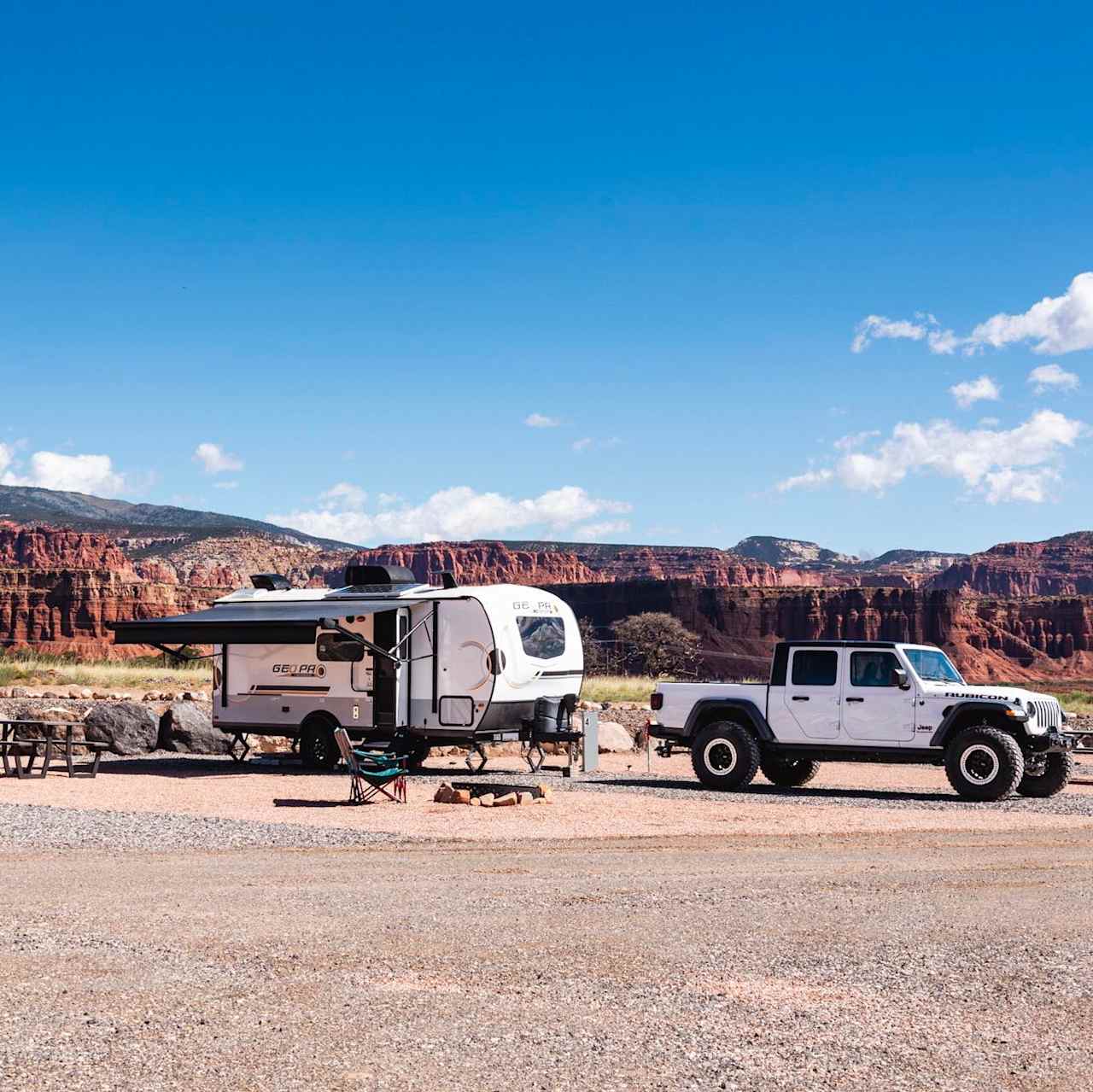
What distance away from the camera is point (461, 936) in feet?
29.0

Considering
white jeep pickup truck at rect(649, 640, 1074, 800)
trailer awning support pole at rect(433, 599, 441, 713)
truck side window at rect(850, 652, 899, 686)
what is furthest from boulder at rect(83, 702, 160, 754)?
truck side window at rect(850, 652, 899, 686)

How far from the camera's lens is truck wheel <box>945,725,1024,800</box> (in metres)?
17.7

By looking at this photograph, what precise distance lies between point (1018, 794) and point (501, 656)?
7.22 meters

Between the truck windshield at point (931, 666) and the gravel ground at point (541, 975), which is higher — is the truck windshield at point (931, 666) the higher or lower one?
the higher one

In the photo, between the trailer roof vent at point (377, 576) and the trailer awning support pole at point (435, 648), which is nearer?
the trailer awning support pole at point (435, 648)

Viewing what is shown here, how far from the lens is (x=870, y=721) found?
18562 millimetres

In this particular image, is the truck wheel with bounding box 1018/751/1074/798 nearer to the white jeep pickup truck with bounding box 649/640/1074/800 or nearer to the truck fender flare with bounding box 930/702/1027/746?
the white jeep pickup truck with bounding box 649/640/1074/800

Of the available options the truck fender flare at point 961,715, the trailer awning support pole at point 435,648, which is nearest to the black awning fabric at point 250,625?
the trailer awning support pole at point 435,648

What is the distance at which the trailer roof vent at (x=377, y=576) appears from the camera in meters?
21.6

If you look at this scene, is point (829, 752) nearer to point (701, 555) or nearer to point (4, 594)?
point (4, 594)

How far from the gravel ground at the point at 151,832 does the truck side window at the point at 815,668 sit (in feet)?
23.8

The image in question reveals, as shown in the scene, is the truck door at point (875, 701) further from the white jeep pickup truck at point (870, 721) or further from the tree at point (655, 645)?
the tree at point (655, 645)

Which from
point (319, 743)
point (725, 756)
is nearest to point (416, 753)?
point (319, 743)

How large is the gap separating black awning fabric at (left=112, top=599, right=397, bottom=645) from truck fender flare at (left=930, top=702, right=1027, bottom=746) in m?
7.66
